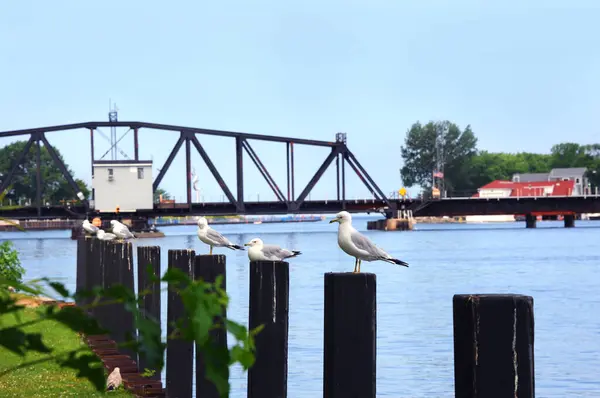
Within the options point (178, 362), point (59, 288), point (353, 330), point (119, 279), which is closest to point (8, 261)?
point (119, 279)

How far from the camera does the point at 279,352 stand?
8695 millimetres

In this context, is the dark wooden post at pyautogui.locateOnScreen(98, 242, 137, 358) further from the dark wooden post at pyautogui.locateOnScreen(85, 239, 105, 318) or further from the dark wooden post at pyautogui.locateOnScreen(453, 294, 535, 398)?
the dark wooden post at pyautogui.locateOnScreen(453, 294, 535, 398)

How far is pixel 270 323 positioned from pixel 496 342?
3381 mm

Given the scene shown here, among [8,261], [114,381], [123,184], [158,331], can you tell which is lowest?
[114,381]

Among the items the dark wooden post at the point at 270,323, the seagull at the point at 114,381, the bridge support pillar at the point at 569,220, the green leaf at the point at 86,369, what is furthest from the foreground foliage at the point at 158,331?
the bridge support pillar at the point at 569,220

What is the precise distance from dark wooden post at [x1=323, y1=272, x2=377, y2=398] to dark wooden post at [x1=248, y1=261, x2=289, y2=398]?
147 cm

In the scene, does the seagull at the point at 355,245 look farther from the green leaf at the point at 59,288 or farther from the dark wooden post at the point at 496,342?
the green leaf at the point at 59,288

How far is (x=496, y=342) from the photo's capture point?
17.7 feet

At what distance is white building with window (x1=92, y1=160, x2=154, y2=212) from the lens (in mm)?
126688

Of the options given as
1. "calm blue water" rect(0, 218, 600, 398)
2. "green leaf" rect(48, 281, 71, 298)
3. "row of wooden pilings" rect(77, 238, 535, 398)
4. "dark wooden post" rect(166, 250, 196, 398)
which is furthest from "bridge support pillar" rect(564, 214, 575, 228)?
"green leaf" rect(48, 281, 71, 298)

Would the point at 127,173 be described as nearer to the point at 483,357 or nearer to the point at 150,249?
the point at 150,249

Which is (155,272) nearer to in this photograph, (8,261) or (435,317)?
(8,261)

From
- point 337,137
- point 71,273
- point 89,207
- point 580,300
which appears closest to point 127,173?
point 89,207

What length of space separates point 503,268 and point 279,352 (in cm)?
5301
